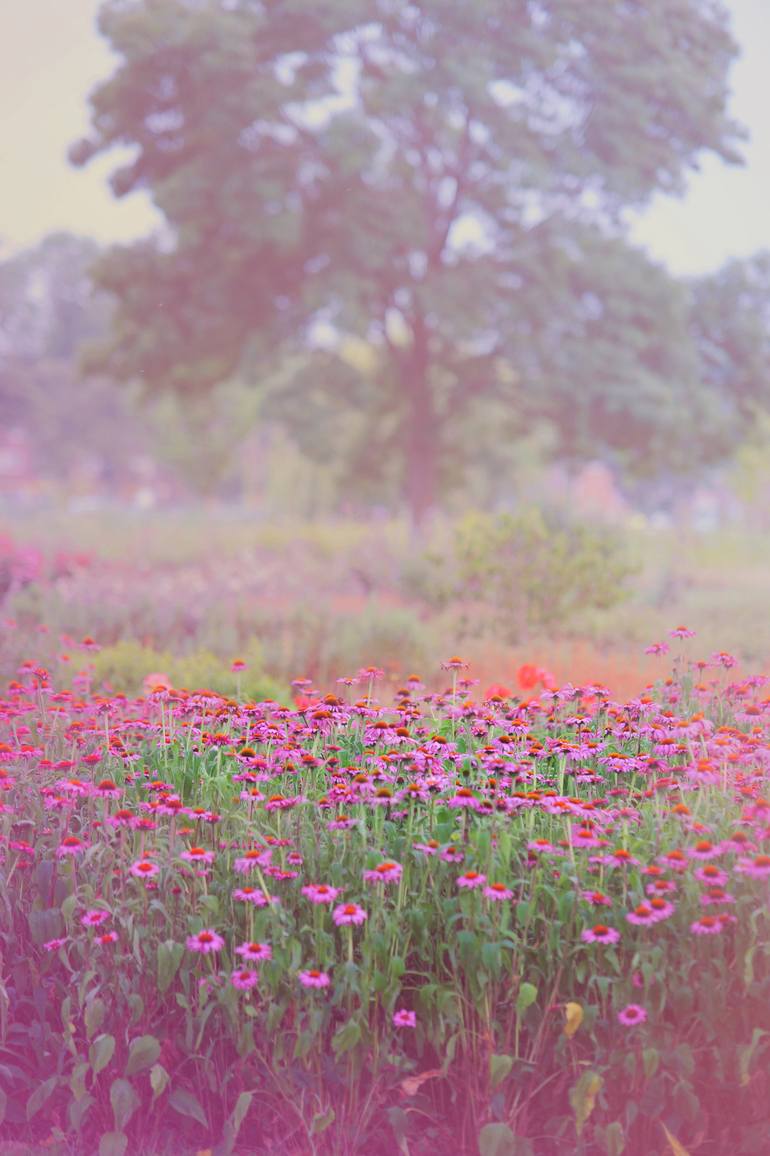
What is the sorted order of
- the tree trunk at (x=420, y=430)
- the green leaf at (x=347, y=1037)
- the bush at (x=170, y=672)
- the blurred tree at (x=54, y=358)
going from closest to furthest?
1. the green leaf at (x=347, y=1037)
2. the bush at (x=170, y=672)
3. the tree trunk at (x=420, y=430)
4. the blurred tree at (x=54, y=358)

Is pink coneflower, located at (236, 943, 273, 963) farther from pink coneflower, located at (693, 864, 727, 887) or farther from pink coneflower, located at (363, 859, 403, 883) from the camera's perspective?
pink coneflower, located at (693, 864, 727, 887)

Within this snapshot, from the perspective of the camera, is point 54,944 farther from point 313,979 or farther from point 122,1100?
point 313,979

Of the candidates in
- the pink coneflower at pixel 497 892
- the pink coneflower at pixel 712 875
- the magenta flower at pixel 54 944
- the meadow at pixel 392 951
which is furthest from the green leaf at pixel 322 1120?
the pink coneflower at pixel 712 875

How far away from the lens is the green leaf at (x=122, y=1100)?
2332 millimetres

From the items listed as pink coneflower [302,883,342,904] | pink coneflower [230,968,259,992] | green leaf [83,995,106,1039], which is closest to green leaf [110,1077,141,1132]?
green leaf [83,995,106,1039]

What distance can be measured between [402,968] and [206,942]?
1.34 feet

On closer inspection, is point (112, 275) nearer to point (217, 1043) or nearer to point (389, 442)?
point (389, 442)

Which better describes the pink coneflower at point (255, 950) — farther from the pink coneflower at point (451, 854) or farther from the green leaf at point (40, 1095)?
the green leaf at point (40, 1095)

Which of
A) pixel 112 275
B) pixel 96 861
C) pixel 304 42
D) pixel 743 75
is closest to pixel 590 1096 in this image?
pixel 96 861

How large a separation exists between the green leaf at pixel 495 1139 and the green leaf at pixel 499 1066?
0.28ft

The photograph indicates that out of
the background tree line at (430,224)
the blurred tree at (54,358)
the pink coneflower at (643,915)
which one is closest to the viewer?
the pink coneflower at (643,915)

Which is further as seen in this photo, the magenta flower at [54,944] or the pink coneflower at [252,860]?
the magenta flower at [54,944]

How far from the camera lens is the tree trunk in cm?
1456

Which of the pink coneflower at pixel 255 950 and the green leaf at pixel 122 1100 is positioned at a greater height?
the pink coneflower at pixel 255 950
